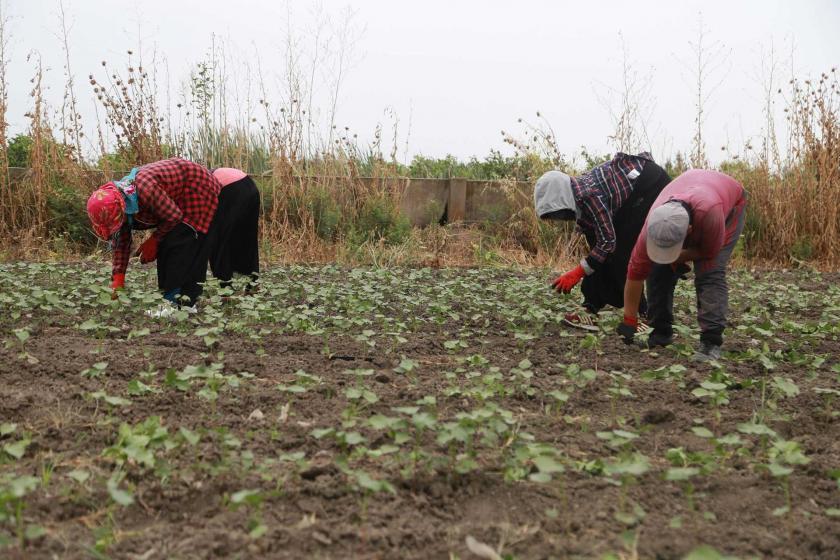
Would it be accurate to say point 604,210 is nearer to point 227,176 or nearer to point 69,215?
point 227,176

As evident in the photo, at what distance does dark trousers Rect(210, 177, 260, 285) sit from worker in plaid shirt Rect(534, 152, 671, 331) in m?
1.79

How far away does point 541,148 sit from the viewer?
990 centimetres

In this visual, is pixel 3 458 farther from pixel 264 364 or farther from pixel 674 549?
pixel 674 549

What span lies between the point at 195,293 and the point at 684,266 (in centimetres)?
274

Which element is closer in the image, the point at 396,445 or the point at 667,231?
the point at 396,445

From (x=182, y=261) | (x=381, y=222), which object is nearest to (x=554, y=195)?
(x=182, y=261)

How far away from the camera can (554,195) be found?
4.84m

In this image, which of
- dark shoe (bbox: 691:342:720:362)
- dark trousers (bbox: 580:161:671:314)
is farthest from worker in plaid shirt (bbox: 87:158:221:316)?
dark shoe (bbox: 691:342:720:362)

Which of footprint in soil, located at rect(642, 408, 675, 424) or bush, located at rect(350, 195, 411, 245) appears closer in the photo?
footprint in soil, located at rect(642, 408, 675, 424)

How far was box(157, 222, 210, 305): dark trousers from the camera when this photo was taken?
197 inches

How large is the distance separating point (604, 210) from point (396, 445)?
2.49 metres

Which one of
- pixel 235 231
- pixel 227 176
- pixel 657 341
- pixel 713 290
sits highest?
pixel 227 176

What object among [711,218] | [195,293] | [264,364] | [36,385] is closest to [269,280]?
[195,293]

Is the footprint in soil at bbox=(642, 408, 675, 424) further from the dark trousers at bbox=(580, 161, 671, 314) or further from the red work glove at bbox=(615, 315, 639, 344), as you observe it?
the dark trousers at bbox=(580, 161, 671, 314)
